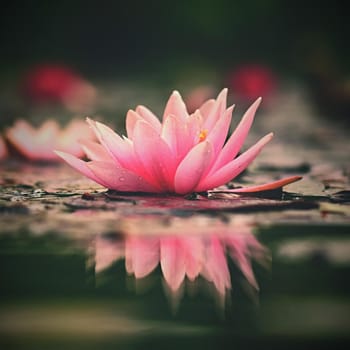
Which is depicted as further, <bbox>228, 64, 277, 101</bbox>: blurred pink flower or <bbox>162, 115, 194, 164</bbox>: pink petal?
<bbox>228, 64, 277, 101</bbox>: blurred pink flower

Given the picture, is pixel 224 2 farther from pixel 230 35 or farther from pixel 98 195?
pixel 98 195

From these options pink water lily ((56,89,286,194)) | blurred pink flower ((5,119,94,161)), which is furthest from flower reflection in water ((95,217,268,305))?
blurred pink flower ((5,119,94,161))

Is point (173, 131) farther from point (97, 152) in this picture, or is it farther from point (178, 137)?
point (97, 152)

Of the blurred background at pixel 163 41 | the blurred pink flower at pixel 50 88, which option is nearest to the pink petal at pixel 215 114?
the blurred pink flower at pixel 50 88

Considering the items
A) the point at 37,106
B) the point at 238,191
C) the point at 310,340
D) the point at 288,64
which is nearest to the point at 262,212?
the point at 238,191

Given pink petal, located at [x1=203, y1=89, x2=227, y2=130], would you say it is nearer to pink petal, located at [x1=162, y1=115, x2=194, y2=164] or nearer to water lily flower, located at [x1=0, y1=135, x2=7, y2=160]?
pink petal, located at [x1=162, y1=115, x2=194, y2=164]

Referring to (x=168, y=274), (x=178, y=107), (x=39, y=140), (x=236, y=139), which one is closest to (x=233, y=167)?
→ (x=236, y=139)
